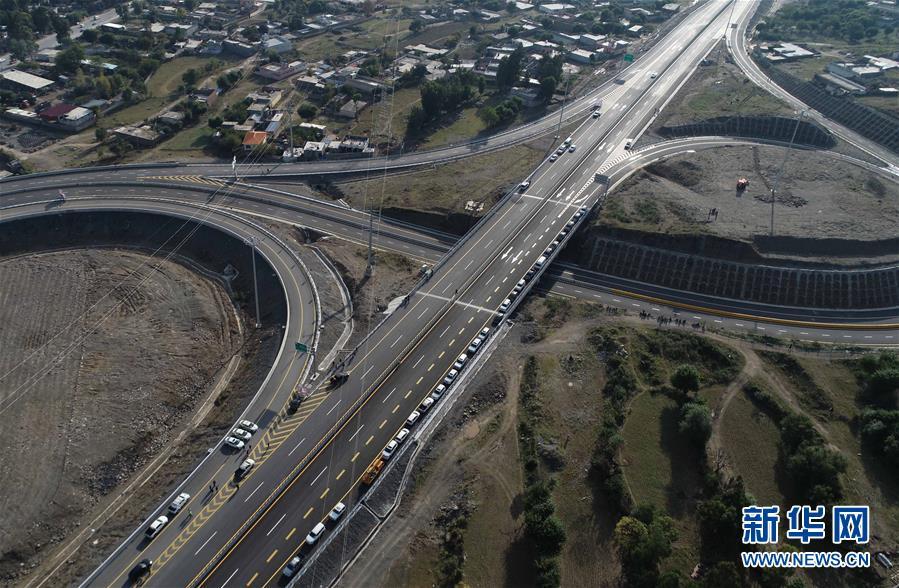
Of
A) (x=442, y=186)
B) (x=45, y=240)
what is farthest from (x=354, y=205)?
(x=45, y=240)

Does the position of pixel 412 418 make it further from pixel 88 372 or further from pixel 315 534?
pixel 88 372

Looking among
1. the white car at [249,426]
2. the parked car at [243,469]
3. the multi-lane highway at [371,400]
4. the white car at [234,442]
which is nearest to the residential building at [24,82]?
the multi-lane highway at [371,400]

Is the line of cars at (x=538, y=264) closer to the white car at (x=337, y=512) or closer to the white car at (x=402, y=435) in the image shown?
the white car at (x=402, y=435)

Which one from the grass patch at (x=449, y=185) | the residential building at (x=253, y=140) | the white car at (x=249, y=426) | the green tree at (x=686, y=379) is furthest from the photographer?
the residential building at (x=253, y=140)

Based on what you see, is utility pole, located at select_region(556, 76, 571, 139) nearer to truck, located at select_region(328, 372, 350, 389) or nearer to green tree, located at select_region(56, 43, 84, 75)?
truck, located at select_region(328, 372, 350, 389)

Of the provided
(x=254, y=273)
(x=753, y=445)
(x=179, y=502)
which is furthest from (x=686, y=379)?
(x=254, y=273)

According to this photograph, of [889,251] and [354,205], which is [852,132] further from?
[354,205]
